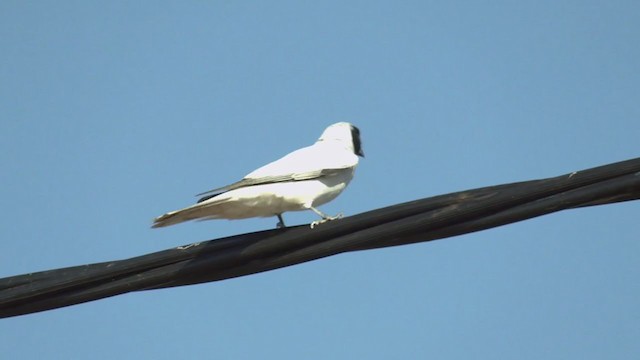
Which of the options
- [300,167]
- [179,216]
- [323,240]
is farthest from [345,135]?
[323,240]

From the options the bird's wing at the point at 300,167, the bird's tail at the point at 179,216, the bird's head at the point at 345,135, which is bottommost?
the bird's tail at the point at 179,216

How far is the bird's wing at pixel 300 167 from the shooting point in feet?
25.3

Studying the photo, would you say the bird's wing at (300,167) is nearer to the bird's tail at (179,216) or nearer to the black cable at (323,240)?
the bird's tail at (179,216)

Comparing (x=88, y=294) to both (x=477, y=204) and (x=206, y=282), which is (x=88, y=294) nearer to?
(x=206, y=282)

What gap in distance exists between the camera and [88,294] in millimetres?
6023

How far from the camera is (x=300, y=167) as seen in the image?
823 cm

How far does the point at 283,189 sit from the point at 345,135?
2471 mm

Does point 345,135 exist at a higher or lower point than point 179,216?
higher

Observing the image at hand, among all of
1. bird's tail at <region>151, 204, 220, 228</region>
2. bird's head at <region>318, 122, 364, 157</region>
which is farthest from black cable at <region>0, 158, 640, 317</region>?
bird's head at <region>318, 122, 364, 157</region>

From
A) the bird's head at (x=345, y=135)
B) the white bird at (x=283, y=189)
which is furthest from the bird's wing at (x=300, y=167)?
the bird's head at (x=345, y=135)

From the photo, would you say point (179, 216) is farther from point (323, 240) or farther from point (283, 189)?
point (323, 240)

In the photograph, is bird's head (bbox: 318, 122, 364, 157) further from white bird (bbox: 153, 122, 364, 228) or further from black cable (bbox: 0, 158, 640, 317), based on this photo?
black cable (bbox: 0, 158, 640, 317)

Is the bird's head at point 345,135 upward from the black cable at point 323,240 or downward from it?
upward

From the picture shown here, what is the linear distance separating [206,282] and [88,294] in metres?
0.67
